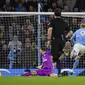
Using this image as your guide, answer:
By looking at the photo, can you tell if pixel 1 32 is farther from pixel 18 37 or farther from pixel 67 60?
pixel 67 60

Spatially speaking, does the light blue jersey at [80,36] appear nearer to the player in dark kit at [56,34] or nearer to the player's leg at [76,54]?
the player's leg at [76,54]

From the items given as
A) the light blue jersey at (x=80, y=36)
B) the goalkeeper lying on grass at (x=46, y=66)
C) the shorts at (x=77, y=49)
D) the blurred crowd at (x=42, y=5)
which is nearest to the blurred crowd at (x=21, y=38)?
the shorts at (x=77, y=49)

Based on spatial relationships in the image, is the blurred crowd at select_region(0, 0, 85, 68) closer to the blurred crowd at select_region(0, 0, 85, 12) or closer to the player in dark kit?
the player in dark kit

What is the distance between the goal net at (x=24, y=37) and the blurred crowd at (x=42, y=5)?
3165 millimetres

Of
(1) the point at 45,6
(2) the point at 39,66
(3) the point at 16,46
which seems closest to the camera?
(2) the point at 39,66

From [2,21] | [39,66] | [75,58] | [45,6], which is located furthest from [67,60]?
[45,6]

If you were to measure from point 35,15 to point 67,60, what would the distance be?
Answer: 6.08 ft

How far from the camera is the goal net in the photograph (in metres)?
15.9

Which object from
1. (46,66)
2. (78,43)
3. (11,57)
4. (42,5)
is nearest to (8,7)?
(42,5)

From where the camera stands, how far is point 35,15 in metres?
16.3

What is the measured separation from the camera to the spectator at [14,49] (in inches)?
623

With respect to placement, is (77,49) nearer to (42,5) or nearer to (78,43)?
(78,43)

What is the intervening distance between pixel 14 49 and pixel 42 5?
463 cm

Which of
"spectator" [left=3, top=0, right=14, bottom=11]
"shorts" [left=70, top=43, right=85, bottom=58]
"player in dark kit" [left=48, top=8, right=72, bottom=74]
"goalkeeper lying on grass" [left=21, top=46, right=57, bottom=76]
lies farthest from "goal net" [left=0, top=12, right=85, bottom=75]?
"spectator" [left=3, top=0, right=14, bottom=11]
